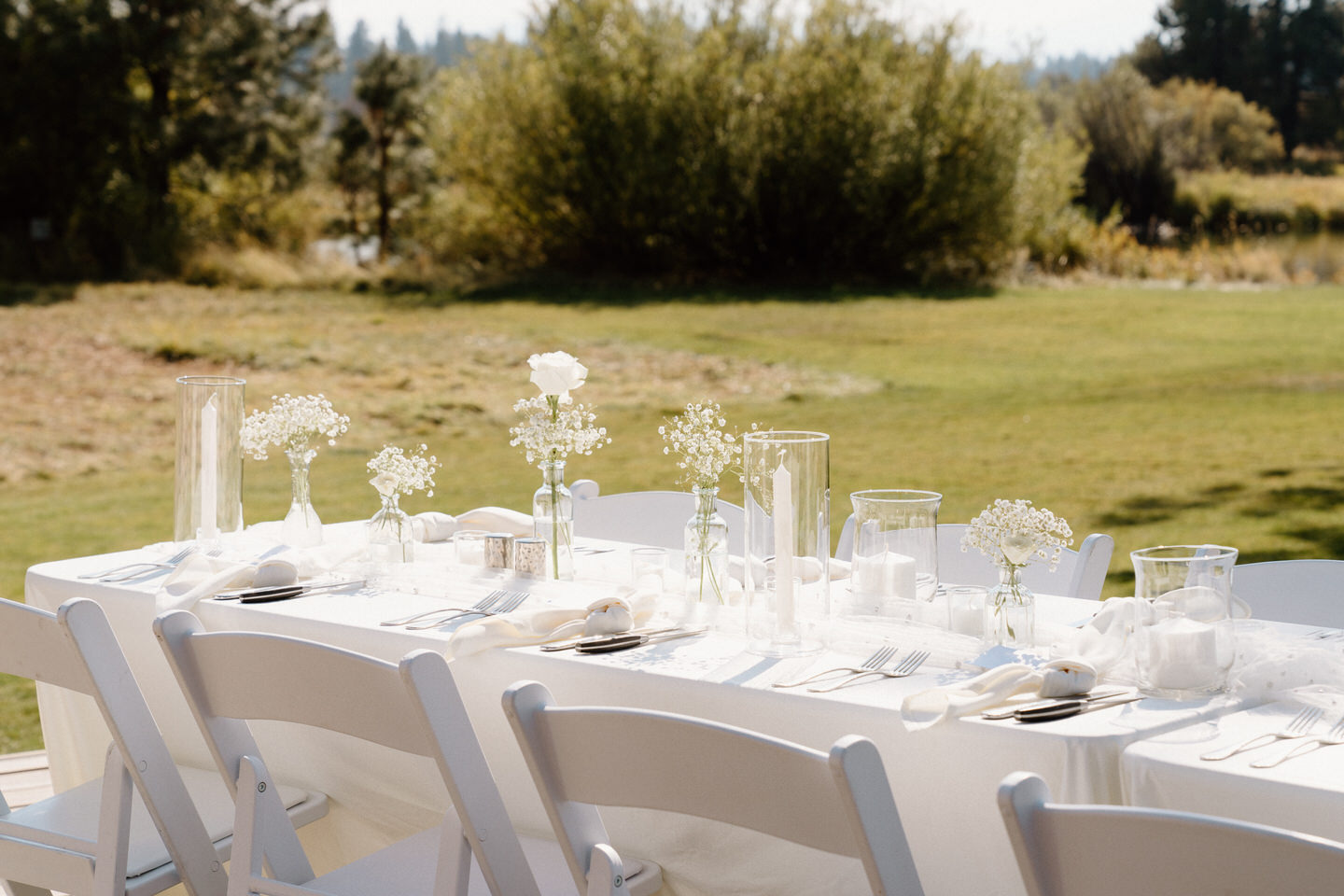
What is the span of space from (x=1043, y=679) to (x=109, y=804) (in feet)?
4.55

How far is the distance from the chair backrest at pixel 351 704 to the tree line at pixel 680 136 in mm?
15714

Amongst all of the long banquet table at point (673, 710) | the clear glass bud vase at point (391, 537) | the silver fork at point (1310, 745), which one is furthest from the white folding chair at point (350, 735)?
the silver fork at point (1310, 745)

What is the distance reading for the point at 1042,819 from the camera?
3.92 feet

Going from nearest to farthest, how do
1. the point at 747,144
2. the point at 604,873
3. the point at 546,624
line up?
the point at 604,873 → the point at 546,624 → the point at 747,144

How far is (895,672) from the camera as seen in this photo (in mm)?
1950

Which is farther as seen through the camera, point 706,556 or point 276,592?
point 276,592

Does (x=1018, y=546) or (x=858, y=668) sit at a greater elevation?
(x=1018, y=546)

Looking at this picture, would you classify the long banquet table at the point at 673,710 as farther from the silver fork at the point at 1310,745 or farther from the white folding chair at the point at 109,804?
the white folding chair at the point at 109,804

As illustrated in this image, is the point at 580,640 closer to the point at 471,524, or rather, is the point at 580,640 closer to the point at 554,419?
the point at 554,419

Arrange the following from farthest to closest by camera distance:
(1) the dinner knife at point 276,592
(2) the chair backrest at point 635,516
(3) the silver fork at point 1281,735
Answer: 1. (2) the chair backrest at point 635,516
2. (1) the dinner knife at point 276,592
3. (3) the silver fork at point 1281,735

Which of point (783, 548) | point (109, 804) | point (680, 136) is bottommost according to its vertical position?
point (109, 804)

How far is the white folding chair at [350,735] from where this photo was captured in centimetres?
168

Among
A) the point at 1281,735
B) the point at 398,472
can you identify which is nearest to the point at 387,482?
the point at 398,472

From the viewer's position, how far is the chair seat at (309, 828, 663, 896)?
1982 millimetres
